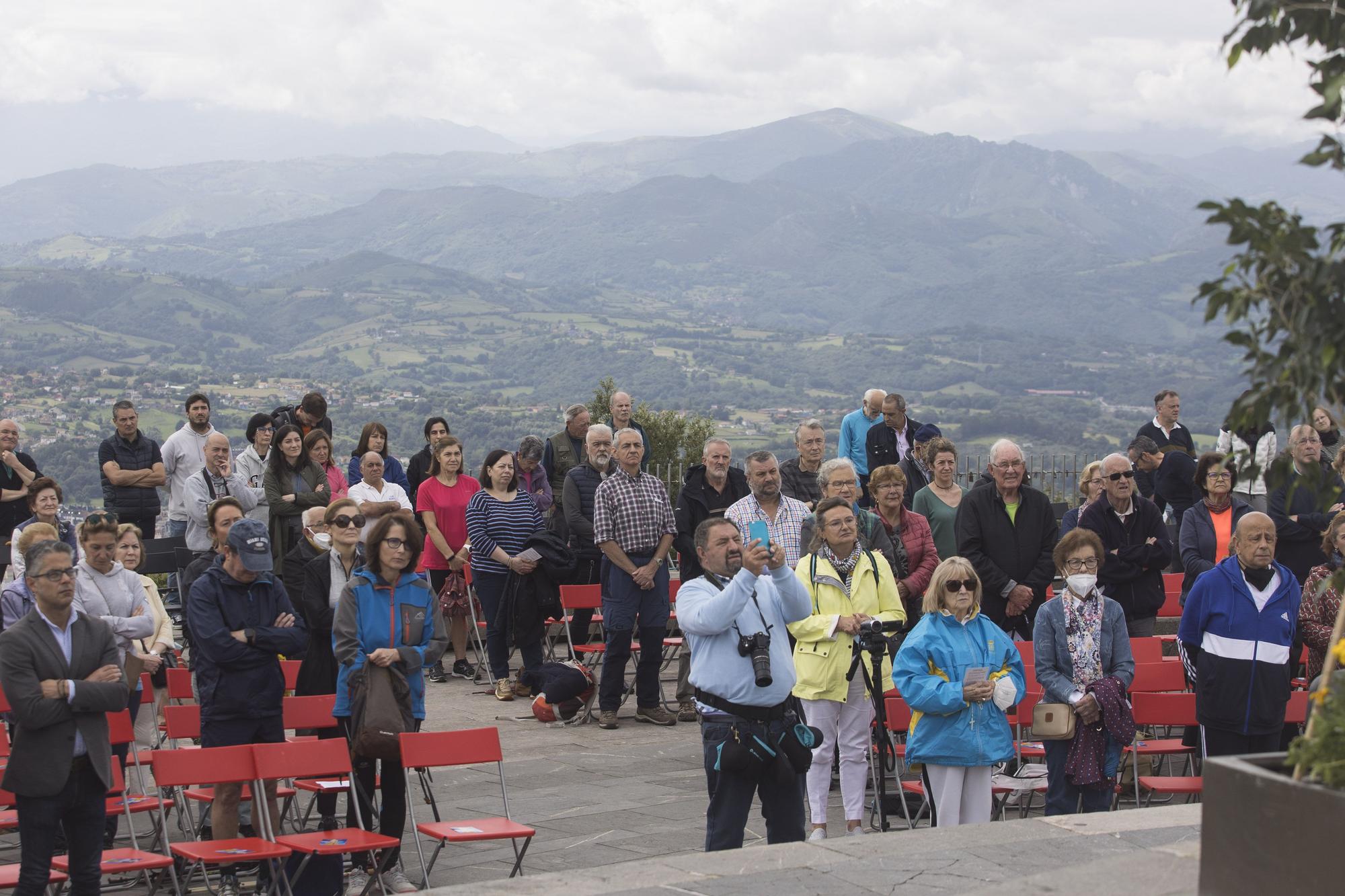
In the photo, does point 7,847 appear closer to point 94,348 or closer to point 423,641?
point 423,641

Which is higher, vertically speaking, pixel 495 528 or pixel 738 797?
pixel 495 528

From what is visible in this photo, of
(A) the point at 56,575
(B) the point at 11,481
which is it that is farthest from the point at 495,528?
(A) the point at 56,575

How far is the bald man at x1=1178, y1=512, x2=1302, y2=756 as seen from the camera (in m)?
7.24

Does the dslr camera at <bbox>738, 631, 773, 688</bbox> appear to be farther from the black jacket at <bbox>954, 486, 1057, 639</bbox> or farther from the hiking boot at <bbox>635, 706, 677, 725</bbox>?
the hiking boot at <bbox>635, 706, 677, 725</bbox>

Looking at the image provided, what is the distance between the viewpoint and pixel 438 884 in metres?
6.79

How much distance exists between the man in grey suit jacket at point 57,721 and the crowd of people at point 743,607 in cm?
1

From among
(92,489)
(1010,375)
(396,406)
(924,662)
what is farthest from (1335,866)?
(1010,375)

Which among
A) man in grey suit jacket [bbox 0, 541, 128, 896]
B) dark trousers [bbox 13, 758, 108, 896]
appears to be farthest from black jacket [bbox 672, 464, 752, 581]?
dark trousers [bbox 13, 758, 108, 896]

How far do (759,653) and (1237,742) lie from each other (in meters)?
2.77

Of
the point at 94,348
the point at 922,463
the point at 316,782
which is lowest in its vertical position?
the point at 316,782

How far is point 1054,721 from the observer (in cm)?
700

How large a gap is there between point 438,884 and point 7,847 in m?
2.45

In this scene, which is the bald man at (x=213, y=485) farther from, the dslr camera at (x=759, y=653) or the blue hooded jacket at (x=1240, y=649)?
the blue hooded jacket at (x=1240, y=649)

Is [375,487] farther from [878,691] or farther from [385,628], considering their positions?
[878,691]
